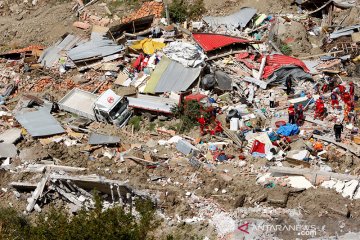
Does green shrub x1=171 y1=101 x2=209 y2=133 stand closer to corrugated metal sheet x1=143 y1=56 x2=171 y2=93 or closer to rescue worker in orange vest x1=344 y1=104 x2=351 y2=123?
corrugated metal sheet x1=143 y1=56 x2=171 y2=93

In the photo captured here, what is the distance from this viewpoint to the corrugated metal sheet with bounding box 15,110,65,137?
20.8 metres

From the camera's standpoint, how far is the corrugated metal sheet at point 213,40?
22719 millimetres

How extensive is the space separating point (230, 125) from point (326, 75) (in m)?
4.83

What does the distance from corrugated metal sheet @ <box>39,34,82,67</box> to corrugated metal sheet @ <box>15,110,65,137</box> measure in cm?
381

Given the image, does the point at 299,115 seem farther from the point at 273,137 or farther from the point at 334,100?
the point at 334,100

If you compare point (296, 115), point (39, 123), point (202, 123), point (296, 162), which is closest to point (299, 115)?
point (296, 115)

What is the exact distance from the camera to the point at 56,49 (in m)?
25.4

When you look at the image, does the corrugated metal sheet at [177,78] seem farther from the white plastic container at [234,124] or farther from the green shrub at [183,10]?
the green shrub at [183,10]

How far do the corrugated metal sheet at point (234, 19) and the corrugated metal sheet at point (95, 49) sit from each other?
4.18 metres

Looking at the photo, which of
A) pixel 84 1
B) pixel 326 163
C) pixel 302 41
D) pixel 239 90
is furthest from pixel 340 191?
pixel 84 1

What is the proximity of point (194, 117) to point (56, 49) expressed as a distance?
8406 mm

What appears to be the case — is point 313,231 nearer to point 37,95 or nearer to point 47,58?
point 37,95

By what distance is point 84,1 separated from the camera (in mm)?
28391

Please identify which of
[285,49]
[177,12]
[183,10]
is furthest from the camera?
[183,10]
